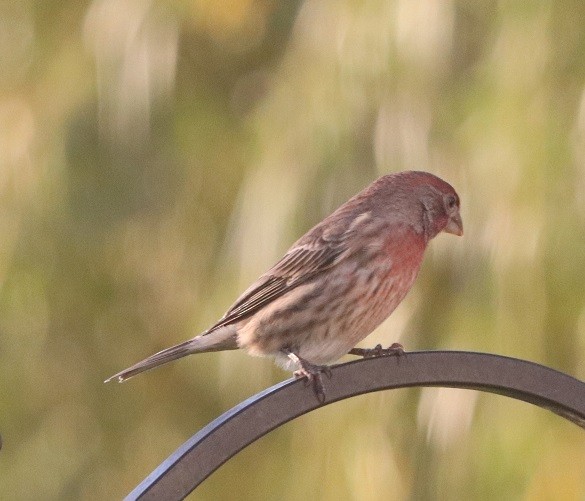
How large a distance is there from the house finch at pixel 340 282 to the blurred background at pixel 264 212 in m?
0.41

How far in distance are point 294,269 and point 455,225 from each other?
19.8 inches

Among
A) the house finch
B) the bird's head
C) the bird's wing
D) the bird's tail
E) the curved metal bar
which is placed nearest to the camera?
the curved metal bar

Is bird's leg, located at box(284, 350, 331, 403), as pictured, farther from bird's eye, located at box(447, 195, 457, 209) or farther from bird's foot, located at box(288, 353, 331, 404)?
bird's eye, located at box(447, 195, 457, 209)

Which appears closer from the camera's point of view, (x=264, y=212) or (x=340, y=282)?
(x=340, y=282)

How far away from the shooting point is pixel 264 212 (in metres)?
4.08

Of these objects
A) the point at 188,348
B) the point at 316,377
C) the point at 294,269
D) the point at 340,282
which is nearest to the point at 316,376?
the point at 316,377

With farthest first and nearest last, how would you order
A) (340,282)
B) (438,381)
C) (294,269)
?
(294,269), (340,282), (438,381)

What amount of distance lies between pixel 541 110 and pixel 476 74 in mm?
283

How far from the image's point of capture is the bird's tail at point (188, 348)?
2898 millimetres

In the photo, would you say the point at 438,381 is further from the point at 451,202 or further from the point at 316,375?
the point at 451,202

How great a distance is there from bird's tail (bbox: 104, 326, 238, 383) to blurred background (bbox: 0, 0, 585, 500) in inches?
30.3

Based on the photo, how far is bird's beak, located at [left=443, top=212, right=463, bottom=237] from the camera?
136 inches

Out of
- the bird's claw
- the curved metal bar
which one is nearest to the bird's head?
the bird's claw

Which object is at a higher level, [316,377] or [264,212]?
[264,212]
